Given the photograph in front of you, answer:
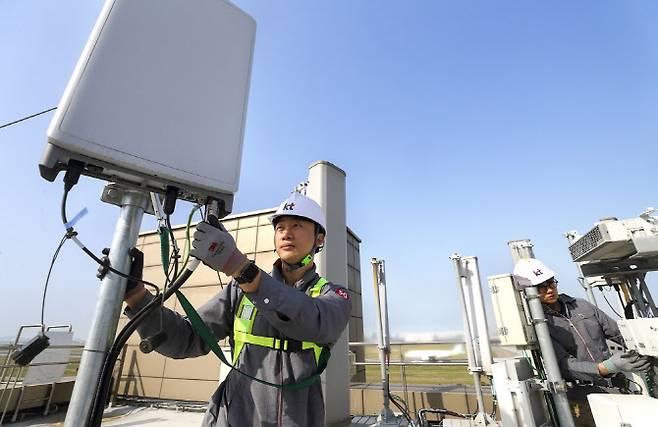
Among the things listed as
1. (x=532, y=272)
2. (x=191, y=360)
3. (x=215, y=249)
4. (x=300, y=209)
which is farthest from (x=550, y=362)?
(x=191, y=360)

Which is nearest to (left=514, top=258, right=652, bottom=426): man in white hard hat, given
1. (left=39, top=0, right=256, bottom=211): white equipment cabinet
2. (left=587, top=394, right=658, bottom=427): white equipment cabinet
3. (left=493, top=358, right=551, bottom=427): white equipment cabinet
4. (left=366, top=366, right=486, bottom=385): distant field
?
(left=493, top=358, right=551, bottom=427): white equipment cabinet

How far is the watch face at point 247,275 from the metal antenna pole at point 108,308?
14.4 inches

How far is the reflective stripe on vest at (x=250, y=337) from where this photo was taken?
4.24ft

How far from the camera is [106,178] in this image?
0.97m

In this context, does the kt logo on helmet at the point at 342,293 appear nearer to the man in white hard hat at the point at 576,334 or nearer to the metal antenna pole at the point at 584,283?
the man in white hard hat at the point at 576,334

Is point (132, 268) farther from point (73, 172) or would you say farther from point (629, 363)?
point (629, 363)

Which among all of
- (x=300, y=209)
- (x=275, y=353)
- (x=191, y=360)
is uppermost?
(x=300, y=209)

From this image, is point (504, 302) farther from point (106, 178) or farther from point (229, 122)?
point (106, 178)

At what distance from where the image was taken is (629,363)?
2.75m

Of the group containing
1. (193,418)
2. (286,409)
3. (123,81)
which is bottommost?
(193,418)

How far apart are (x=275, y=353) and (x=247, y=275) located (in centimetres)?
48

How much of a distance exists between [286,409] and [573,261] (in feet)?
12.7

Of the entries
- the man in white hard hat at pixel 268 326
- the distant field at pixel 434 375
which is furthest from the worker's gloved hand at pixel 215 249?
the distant field at pixel 434 375

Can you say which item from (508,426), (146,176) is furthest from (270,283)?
(508,426)
